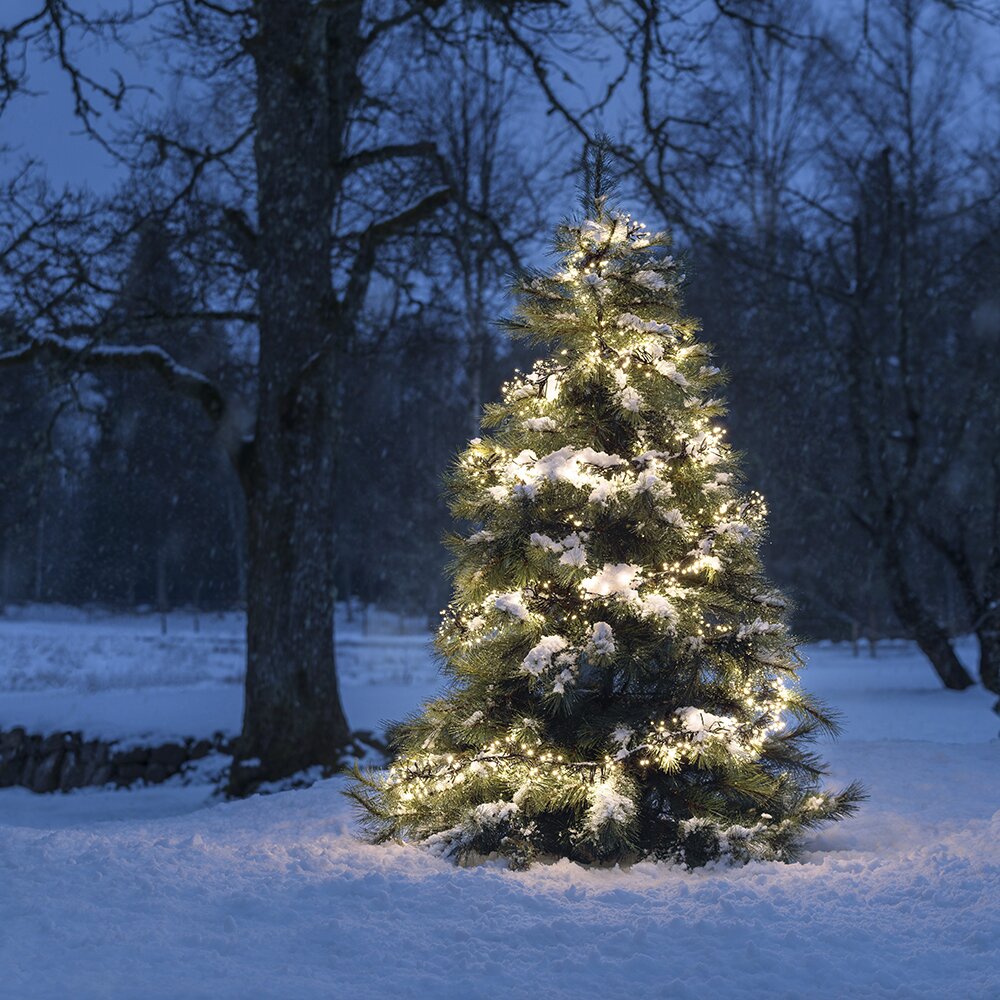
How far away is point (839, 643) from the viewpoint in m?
28.0

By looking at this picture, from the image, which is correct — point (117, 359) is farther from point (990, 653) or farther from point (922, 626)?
point (922, 626)

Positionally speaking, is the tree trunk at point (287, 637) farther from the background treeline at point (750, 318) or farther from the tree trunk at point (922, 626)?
the tree trunk at point (922, 626)

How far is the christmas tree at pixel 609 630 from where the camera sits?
504 cm

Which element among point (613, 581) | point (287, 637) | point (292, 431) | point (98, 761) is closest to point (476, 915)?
point (613, 581)

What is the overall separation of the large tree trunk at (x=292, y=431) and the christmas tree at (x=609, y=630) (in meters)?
3.79

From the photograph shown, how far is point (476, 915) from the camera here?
4074mm

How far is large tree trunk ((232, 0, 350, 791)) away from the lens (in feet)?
30.2

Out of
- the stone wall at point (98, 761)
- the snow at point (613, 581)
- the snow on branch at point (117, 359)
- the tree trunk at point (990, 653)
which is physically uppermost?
the snow on branch at point (117, 359)

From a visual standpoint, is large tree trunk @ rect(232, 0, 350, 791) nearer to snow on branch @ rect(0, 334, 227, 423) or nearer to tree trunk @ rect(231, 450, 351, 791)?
tree trunk @ rect(231, 450, 351, 791)

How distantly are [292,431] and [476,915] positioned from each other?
6.07 metres

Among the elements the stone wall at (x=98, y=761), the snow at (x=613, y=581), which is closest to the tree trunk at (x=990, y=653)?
the snow at (x=613, y=581)

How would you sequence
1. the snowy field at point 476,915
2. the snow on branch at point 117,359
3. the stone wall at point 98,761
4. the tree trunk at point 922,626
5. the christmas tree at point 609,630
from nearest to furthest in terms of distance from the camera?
the snowy field at point 476,915
the christmas tree at point 609,630
the snow on branch at point 117,359
the stone wall at point 98,761
the tree trunk at point 922,626

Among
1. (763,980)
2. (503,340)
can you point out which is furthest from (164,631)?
(763,980)

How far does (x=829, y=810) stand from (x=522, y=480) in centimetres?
236
